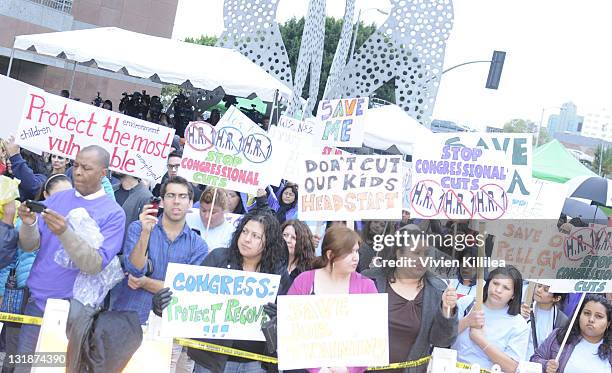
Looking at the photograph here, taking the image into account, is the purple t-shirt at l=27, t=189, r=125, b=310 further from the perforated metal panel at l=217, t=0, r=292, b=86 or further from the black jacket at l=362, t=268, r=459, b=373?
the perforated metal panel at l=217, t=0, r=292, b=86

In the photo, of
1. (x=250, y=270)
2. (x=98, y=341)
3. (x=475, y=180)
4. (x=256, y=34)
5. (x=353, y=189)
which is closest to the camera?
(x=98, y=341)

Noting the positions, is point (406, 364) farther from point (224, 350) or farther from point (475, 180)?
point (475, 180)

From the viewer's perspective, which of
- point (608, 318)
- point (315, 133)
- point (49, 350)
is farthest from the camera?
point (315, 133)

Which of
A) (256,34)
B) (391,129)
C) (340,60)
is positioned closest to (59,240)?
(391,129)

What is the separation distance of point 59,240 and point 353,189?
2048 millimetres

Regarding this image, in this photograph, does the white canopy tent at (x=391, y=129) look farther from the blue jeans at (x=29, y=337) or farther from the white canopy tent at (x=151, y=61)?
the blue jeans at (x=29, y=337)

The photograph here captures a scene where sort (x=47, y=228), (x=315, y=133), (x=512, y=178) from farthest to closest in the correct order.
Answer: (x=315, y=133), (x=512, y=178), (x=47, y=228)

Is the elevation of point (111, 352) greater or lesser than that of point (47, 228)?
lesser

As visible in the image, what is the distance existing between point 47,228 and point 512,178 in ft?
10.9

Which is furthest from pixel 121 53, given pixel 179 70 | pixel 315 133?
pixel 315 133

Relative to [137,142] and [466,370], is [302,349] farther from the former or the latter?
[137,142]

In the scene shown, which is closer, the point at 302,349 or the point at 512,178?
the point at 302,349

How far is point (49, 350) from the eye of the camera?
431cm

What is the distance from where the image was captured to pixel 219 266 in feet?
17.0
